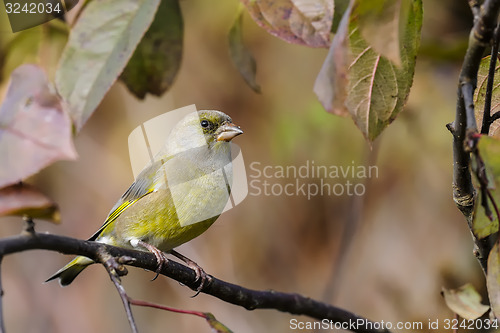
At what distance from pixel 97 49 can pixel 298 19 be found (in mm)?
516

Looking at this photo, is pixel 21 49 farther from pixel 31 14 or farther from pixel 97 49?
pixel 97 49

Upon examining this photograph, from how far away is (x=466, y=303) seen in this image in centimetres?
192

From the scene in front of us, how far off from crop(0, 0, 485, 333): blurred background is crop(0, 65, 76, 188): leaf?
9.18ft

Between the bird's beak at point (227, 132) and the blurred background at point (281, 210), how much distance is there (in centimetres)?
156

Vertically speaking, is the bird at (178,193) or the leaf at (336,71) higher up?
the leaf at (336,71)

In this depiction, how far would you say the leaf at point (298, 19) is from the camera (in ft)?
4.80

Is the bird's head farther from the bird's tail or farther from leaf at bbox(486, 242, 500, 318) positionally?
leaf at bbox(486, 242, 500, 318)

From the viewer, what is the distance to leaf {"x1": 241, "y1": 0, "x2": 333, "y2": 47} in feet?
4.80

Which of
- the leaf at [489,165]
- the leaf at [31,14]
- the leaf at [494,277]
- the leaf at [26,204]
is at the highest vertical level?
the leaf at [31,14]

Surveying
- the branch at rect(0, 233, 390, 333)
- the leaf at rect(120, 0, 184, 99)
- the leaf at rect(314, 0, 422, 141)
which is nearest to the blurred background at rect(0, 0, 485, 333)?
the branch at rect(0, 233, 390, 333)

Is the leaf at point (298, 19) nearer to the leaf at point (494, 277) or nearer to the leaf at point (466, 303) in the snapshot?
the leaf at point (494, 277)

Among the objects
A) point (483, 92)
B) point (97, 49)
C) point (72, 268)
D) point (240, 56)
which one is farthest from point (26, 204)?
point (72, 268)

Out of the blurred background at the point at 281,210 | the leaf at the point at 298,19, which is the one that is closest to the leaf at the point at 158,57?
the leaf at the point at 298,19

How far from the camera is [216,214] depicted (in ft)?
7.32
